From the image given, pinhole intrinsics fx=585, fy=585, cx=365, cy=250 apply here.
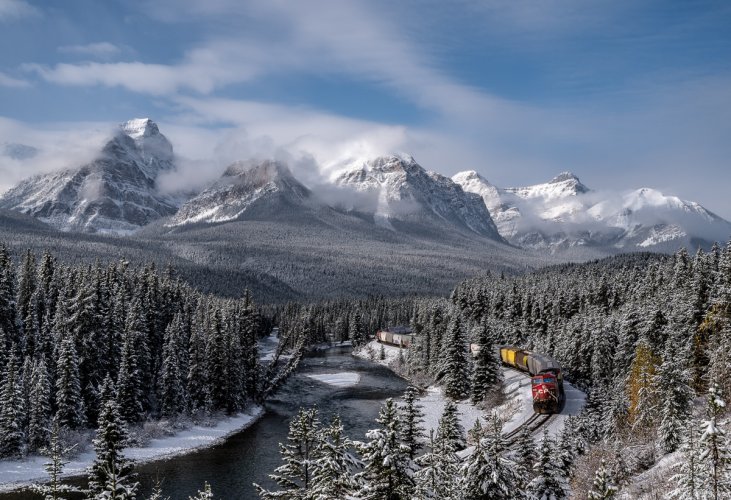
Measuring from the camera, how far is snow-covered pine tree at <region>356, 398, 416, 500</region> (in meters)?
19.7

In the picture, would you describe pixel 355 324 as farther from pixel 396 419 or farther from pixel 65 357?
pixel 396 419

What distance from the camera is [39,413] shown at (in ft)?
192

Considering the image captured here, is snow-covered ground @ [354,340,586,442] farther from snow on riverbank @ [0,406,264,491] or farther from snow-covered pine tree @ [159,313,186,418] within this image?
snow-covered pine tree @ [159,313,186,418]

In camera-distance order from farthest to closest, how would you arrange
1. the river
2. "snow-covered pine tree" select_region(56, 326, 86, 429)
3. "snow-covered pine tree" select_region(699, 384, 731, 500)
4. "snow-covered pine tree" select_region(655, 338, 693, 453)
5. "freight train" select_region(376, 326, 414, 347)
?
1. "freight train" select_region(376, 326, 414, 347)
2. "snow-covered pine tree" select_region(56, 326, 86, 429)
3. the river
4. "snow-covered pine tree" select_region(655, 338, 693, 453)
5. "snow-covered pine tree" select_region(699, 384, 731, 500)

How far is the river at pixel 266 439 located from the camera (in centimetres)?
5234

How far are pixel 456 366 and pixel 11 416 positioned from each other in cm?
5624

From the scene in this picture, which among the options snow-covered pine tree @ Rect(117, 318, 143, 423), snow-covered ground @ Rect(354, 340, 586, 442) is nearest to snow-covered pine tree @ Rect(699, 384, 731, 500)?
snow-covered ground @ Rect(354, 340, 586, 442)

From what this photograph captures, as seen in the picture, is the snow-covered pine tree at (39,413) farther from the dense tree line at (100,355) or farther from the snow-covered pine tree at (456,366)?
the snow-covered pine tree at (456,366)

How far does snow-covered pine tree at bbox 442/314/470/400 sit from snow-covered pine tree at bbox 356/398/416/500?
66386 millimetres

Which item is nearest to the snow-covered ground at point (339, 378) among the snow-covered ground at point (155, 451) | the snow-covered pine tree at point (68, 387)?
the snow-covered ground at point (155, 451)

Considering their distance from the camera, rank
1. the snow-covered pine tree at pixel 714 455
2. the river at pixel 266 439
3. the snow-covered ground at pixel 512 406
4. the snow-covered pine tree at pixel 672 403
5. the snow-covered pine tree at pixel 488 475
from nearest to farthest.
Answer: the snow-covered pine tree at pixel 714 455 → the snow-covered pine tree at pixel 488 475 → the snow-covered pine tree at pixel 672 403 → the river at pixel 266 439 → the snow-covered ground at pixel 512 406

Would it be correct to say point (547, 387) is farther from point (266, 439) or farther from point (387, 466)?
point (387, 466)

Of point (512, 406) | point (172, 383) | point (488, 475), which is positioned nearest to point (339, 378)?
point (172, 383)

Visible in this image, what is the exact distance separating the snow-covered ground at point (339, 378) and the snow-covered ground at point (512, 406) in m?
16.6
